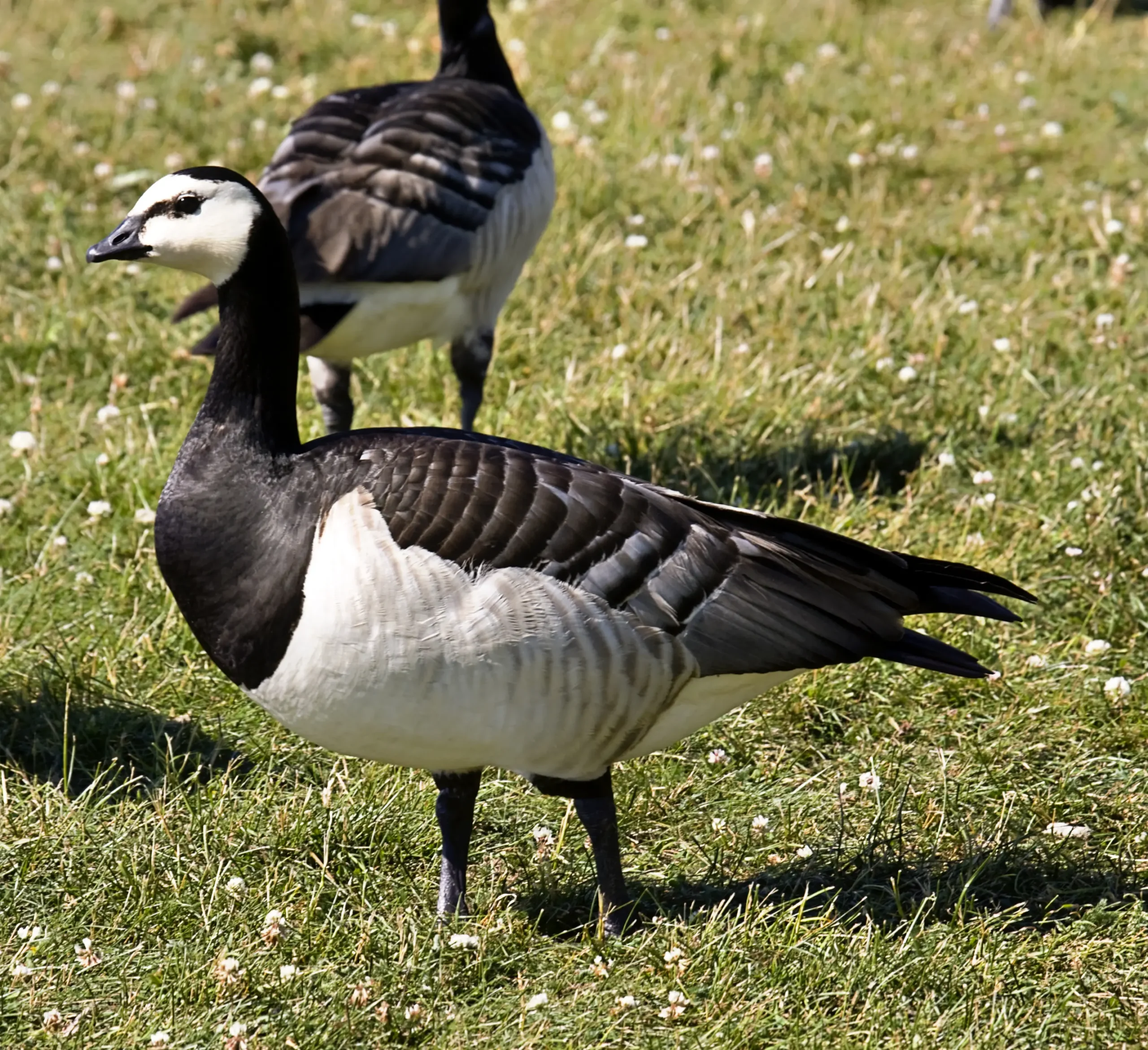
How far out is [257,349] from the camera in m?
4.00

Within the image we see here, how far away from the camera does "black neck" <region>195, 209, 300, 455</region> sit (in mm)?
3949

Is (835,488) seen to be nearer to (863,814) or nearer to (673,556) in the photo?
(863,814)

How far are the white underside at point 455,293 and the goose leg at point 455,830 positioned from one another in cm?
230

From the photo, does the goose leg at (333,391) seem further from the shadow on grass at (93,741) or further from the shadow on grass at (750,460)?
the shadow on grass at (93,741)

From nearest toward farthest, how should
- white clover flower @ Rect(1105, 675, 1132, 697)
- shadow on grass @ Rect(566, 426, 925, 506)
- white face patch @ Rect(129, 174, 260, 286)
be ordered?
white face patch @ Rect(129, 174, 260, 286) → white clover flower @ Rect(1105, 675, 1132, 697) → shadow on grass @ Rect(566, 426, 925, 506)

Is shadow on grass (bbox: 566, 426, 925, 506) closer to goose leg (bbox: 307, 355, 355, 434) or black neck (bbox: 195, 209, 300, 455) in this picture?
goose leg (bbox: 307, 355, 355, 434)

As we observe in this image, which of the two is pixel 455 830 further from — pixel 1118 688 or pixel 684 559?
pixel 1118 688

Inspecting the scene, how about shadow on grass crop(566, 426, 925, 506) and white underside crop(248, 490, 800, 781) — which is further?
shadow on grass crop(566, 426, 925, 506)

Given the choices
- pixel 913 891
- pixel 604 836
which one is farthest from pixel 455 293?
pixel 913 891

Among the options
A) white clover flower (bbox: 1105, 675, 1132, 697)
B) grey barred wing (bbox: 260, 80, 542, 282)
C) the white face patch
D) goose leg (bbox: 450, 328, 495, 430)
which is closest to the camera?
the white face patch

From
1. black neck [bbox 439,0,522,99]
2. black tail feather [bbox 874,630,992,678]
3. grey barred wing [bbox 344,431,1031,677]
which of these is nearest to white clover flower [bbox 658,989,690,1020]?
grey barred wing [bbox 344,431,1031,677]

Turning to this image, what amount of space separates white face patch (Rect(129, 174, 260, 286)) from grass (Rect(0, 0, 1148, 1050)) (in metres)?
1.52

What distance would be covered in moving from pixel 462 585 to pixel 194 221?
1.12 meters

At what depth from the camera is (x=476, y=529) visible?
3707mm
